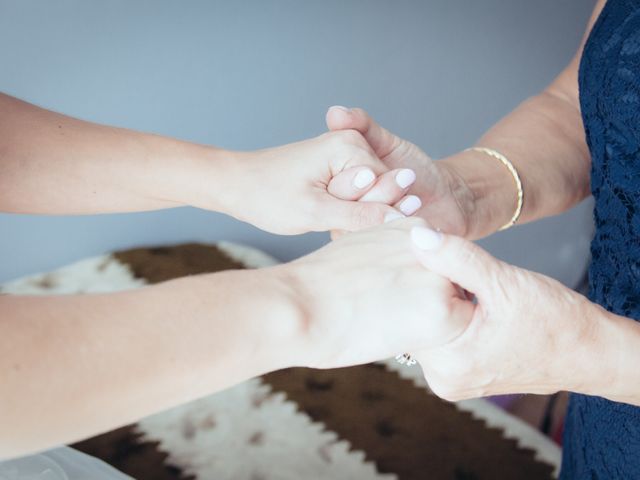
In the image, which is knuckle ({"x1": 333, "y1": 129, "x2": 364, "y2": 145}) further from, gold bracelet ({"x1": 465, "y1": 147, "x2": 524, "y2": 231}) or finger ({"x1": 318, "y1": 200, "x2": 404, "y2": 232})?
gold bracelet ({"x1": 465, "y1": 147, "x2": 524, "y2": 231})

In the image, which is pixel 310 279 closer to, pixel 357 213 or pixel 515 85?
pixel 357 213

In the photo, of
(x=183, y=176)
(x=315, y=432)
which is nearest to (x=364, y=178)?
(x=183, y=176)

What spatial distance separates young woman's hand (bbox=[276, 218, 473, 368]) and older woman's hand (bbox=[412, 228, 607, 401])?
2 cm

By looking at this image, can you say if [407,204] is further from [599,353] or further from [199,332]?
[199,332]

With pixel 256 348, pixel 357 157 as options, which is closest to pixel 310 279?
pixel 256 348

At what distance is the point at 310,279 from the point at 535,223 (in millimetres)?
1887

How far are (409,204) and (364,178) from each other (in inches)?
2.9

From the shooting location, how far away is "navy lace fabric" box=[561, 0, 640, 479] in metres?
0.89

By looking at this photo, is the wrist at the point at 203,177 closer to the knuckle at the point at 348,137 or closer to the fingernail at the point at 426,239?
the knuckle at the point at 348,137

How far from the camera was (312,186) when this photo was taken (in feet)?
3.38

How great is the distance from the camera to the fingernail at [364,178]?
1.00 metres

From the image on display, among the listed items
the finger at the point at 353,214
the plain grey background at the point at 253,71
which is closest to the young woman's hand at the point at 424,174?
the finger at the point at 353,214

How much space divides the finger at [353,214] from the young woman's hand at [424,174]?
11 centimetres

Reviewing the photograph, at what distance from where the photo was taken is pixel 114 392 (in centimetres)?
57
